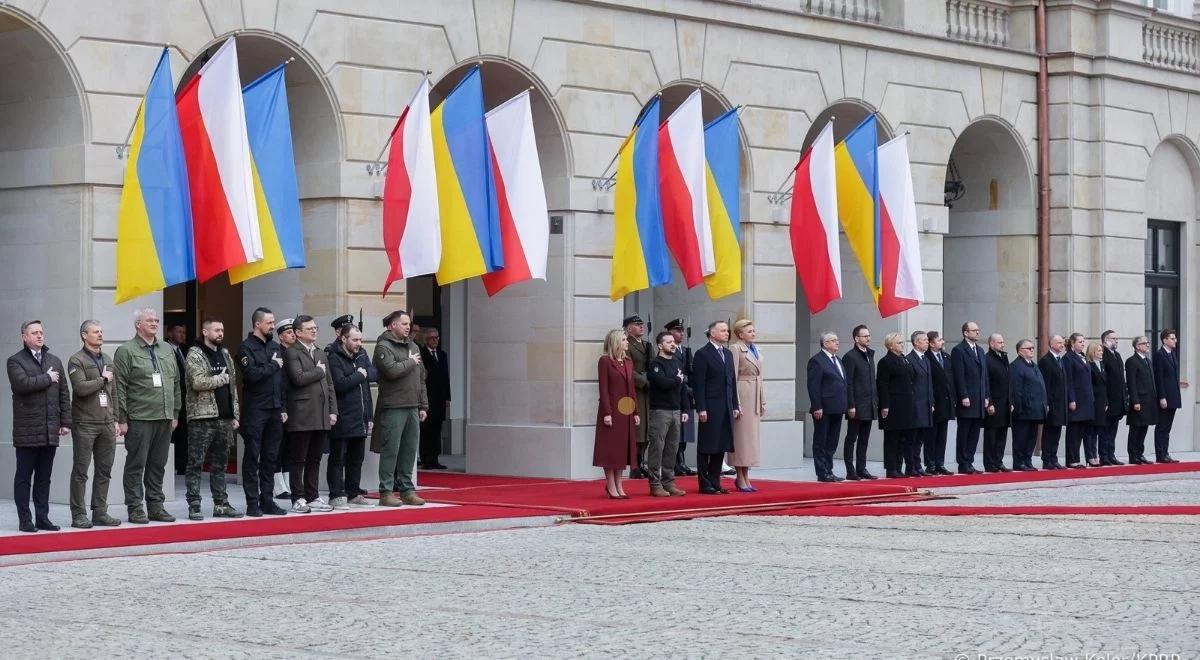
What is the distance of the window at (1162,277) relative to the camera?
2901 centimetres

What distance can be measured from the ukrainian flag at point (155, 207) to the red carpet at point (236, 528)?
2247 millimetres

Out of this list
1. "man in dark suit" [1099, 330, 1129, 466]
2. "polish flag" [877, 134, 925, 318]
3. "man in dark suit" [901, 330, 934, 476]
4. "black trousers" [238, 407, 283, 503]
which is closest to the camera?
"black trousers" [238, 407, 283, 503]

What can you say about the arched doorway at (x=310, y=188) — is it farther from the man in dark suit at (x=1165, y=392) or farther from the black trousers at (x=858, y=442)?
the man in dark suit at (x=1165, y=392)

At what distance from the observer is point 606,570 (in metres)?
13.2

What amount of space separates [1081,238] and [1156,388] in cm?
267

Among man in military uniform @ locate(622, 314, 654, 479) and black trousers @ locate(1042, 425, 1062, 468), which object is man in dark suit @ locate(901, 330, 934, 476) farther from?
man in military uniform @ locate(622, 314, 654, 479)

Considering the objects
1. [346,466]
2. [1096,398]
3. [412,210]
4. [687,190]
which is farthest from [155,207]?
[1096,398]

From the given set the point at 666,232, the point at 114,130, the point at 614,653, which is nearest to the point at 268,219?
the point at 114,130

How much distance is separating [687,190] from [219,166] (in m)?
5.30

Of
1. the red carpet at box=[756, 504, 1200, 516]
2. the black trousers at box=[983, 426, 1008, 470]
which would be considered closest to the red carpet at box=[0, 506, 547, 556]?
the red carpet at box=[756, 504, 1200, 516]

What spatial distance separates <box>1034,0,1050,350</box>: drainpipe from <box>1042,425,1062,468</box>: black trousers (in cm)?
313

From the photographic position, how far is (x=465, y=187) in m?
18.7

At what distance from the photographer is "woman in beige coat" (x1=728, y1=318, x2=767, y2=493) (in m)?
19.4

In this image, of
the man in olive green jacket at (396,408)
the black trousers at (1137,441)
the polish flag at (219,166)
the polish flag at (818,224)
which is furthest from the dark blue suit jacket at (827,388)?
the polish flag at (219,166)
